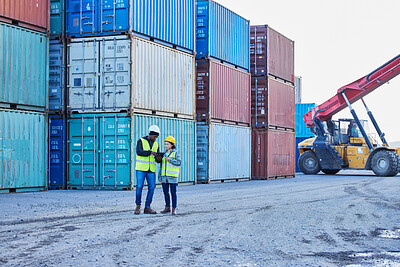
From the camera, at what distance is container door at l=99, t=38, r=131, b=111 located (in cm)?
1591

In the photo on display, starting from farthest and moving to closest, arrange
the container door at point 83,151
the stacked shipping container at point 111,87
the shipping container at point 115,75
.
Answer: the container door at point 83,151 < the shipping container at point 115,75 < the stacked shipping container at point 111,87

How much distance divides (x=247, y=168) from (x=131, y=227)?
49.8 feet

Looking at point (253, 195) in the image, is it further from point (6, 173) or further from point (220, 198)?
point (6, 173)

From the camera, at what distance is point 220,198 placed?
13.6 metres

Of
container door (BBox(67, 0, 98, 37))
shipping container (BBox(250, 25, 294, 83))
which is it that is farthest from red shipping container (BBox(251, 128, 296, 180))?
container door (BBox(67, 0, 98, 37))

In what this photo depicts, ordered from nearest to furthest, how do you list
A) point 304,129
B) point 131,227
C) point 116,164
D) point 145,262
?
1. point 145,262
2. point 131,227
3. point 116,164
4. point 304,129

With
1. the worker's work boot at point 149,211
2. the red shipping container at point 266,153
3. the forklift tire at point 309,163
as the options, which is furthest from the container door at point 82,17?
the forklift tire at point 309,163

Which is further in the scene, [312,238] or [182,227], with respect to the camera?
[182,227]

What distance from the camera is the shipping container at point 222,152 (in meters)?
20.1

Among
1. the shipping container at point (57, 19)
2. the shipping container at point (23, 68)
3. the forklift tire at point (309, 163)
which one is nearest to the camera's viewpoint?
the shipping container at point (23, 68)

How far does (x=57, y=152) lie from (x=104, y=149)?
163cm

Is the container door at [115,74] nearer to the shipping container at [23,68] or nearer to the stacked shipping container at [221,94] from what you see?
the shipping container at [23,68]

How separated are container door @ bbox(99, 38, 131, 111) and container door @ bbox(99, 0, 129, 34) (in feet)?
1.23

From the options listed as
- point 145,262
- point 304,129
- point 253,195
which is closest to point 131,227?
point 145,262
